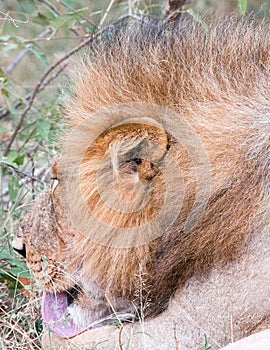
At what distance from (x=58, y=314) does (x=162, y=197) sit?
2.51ft

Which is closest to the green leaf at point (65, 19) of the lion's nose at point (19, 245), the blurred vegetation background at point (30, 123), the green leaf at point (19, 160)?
the blurred vegetation background at point (30, 123)

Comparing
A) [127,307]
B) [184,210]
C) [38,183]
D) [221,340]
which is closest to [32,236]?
[127,307]

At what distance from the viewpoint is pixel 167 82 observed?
3.06m

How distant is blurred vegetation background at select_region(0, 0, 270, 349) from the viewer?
3.51 metres

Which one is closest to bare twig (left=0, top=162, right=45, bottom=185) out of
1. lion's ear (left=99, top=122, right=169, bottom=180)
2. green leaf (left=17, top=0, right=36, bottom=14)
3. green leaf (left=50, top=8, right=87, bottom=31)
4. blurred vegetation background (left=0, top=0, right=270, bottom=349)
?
blurred vegetation background (left=0, top=0, right=270, bottom=349)

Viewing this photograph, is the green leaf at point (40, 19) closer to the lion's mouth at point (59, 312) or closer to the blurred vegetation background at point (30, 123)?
the blurred vegetation background at point (30, 123)

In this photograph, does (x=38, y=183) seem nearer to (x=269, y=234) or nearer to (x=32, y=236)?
(x=32, y=236)

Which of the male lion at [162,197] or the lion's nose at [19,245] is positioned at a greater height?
the male lion at [162,197]

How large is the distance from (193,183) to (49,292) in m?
0.84

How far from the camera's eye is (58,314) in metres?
3.37

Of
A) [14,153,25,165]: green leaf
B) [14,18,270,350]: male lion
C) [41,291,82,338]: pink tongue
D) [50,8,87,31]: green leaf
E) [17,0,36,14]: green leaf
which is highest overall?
[14,18,270,350]: male lion

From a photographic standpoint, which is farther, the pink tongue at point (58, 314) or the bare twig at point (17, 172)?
the bare twig at point (17, 172)

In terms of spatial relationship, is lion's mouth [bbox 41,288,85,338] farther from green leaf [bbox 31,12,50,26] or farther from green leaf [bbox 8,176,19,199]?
green leaf [bbox 31,12,50,26]

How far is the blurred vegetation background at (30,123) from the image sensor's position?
351 cm
